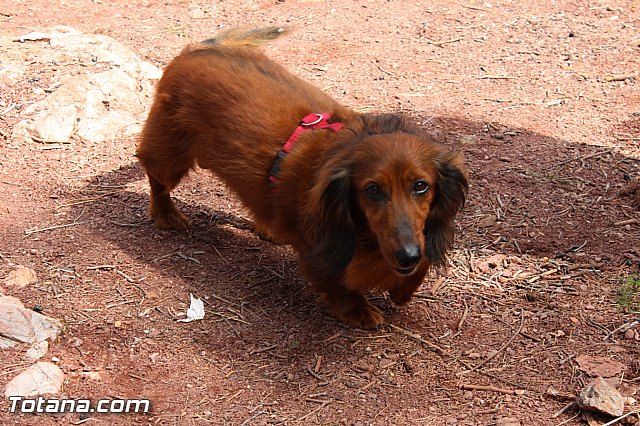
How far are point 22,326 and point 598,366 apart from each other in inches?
113

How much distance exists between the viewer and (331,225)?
13.2 feet

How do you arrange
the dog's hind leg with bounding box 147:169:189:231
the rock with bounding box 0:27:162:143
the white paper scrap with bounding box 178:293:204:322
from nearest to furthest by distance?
the white paper scrap with bounding box 178:293:204:322
the dog's hind leg with bounding box 147:169:189:231
the rock with bounding box 0:27:162:143

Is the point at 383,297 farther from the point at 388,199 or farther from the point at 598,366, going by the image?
the point at 598,366

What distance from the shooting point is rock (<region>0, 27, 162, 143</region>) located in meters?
6.47

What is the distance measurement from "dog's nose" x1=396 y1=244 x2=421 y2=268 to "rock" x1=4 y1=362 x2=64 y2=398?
5.61 feet

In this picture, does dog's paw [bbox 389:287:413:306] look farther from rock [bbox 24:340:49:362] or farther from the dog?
rock [bbox 24:340:49:362]

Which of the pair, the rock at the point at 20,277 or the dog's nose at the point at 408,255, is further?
the rock at the point at 20,277

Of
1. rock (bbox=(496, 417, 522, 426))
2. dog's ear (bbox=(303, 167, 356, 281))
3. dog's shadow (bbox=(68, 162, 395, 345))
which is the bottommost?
dog's shadow (bbox=(68, 162, 395, 345))

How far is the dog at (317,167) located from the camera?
385cm

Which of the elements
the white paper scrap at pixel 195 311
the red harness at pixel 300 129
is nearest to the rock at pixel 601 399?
the red harness at pixel 300 129

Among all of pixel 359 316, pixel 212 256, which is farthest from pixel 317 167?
pixel 212 256

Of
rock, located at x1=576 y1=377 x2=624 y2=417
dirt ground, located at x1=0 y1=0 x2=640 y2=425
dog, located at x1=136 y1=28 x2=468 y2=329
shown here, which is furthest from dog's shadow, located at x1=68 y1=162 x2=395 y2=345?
rock, located at x1=576 y1=377 x2=624 y2=417

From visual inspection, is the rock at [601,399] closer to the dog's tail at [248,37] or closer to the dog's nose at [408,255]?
the dog's nose at [408,255]

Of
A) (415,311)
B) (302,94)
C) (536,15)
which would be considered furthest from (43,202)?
(536,15)
